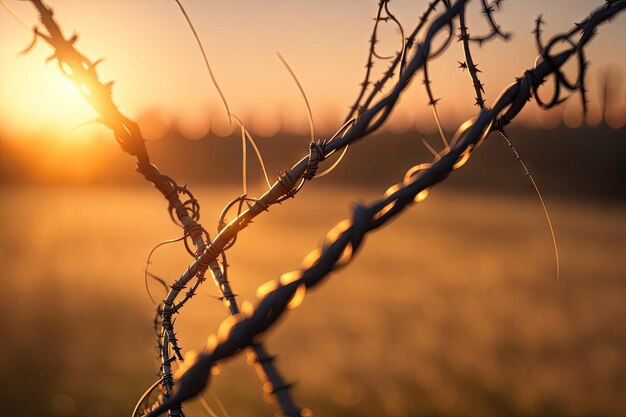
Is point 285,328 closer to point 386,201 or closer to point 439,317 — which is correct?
point 439,317

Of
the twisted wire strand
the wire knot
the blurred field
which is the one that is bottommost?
the twisted wire strand

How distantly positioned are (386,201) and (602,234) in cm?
2317

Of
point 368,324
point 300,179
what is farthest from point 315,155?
point 368,324

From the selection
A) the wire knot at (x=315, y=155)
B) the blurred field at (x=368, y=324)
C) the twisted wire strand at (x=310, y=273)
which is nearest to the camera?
the twisted wire strand at (x=310, y=273)

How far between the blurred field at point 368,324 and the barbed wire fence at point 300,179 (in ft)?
0.39

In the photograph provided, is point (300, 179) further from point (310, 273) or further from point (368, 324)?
point (368, 324)

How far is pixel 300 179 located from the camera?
864mm

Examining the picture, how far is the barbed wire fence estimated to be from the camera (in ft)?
2.19

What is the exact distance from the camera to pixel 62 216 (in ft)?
80.2

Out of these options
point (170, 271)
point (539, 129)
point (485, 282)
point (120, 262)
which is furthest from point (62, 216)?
point (539, 129)

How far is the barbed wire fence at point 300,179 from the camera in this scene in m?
0.67

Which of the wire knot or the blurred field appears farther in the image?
the blurred field

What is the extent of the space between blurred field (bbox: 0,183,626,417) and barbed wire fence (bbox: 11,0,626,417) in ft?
0.39

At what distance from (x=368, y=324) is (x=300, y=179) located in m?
9.61
